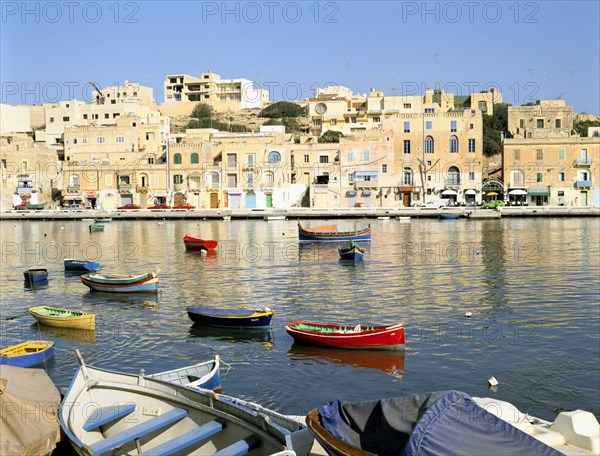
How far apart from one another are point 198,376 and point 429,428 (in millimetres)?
8088

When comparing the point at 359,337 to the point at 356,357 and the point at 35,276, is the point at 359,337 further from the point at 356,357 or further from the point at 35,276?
the point at 35,276

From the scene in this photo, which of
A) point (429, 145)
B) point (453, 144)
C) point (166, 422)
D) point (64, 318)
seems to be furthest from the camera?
point (429, 145)

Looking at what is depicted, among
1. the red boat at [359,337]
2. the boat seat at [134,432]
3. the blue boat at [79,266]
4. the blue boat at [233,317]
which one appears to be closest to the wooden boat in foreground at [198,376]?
the boat seat at [134,432]

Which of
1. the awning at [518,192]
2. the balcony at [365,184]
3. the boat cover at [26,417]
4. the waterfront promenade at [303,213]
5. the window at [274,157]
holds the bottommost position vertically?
the boat cover at [26,417]

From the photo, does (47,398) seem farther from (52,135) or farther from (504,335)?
(52,135)

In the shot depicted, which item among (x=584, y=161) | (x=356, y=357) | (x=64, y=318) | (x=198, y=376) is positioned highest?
(x=584, y=161)

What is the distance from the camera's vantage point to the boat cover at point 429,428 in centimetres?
785

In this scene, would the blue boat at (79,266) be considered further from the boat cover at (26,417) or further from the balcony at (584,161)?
the balcony at (584,161)

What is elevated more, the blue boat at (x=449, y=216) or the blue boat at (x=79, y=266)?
the blue boat at (x=449, y=216)

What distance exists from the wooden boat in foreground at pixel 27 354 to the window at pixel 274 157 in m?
61.1

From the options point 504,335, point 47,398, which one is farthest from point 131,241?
point 47,398

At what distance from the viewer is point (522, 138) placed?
7838 cm

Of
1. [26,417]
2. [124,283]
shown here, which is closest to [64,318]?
[124,283]

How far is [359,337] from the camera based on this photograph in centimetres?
1958
